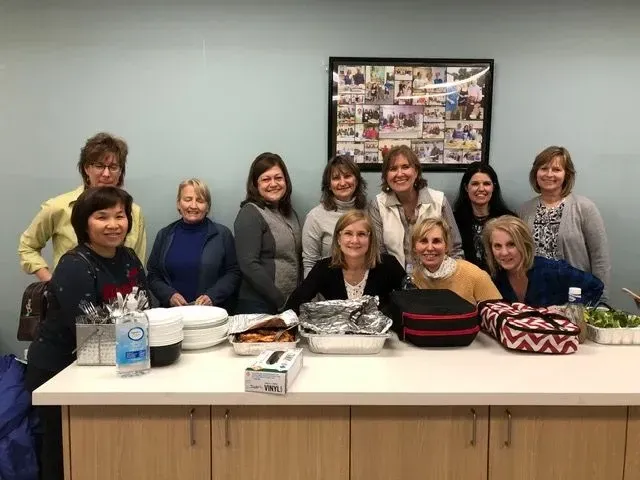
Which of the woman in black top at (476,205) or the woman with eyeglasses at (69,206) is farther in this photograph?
the woman in black top at (476,205)

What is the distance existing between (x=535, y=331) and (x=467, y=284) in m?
0.52

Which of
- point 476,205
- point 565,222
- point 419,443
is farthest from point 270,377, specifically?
point 565,222

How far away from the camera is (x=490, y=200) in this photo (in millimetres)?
2854

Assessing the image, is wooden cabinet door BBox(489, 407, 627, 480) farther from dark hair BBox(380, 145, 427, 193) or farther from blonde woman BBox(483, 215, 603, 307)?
dark hair BBox(380, 145, 427, 193)

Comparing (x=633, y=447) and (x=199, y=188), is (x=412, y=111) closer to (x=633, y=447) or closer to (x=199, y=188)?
(x=199, y=188)

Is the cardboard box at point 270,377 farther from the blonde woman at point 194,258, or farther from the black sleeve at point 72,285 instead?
the blonde woman at point 194,258

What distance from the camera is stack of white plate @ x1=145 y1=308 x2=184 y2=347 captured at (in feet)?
5.42

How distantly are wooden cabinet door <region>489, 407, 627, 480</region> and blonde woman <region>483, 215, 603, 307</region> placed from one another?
748 mm

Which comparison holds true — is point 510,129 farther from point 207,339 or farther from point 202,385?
point 202,385

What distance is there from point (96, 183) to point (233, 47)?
3.51ft

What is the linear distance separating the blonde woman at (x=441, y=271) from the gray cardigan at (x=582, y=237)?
65cm

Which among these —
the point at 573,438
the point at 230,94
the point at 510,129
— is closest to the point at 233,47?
the point at 230,94

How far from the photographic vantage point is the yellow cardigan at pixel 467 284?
2.26 metres

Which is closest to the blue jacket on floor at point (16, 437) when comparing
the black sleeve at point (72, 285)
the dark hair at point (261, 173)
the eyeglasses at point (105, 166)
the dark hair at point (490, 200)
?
the black sleeve at point (72, 285)
